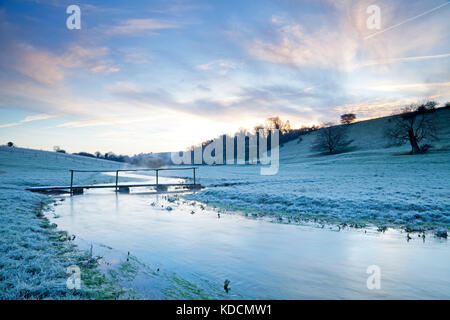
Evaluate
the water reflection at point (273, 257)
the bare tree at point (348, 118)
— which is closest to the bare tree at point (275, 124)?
the bare tree at point (348, 118)

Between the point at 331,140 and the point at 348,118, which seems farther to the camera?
the point at 348,118

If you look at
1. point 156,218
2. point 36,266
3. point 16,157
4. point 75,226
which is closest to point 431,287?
point 36,266

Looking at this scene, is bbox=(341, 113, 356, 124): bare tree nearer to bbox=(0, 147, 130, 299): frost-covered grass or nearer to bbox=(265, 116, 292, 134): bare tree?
bbox=(265, 116, 292, 134): bare tree

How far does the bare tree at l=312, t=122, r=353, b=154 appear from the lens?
88562 millimetres

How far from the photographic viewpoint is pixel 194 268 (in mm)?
7250

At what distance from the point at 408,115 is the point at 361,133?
38.5 meters

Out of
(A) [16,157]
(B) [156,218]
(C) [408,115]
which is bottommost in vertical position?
(B) [156,218]

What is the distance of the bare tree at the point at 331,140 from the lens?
3487 inches

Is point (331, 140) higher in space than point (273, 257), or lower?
higher

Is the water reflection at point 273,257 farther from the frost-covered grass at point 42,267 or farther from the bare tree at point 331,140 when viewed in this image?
the bare tree at point 331,140

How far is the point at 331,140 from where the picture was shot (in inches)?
3524

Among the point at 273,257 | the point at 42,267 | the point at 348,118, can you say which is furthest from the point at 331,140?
the point at 42,267

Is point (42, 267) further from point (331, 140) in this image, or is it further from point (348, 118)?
point (348, 118)
